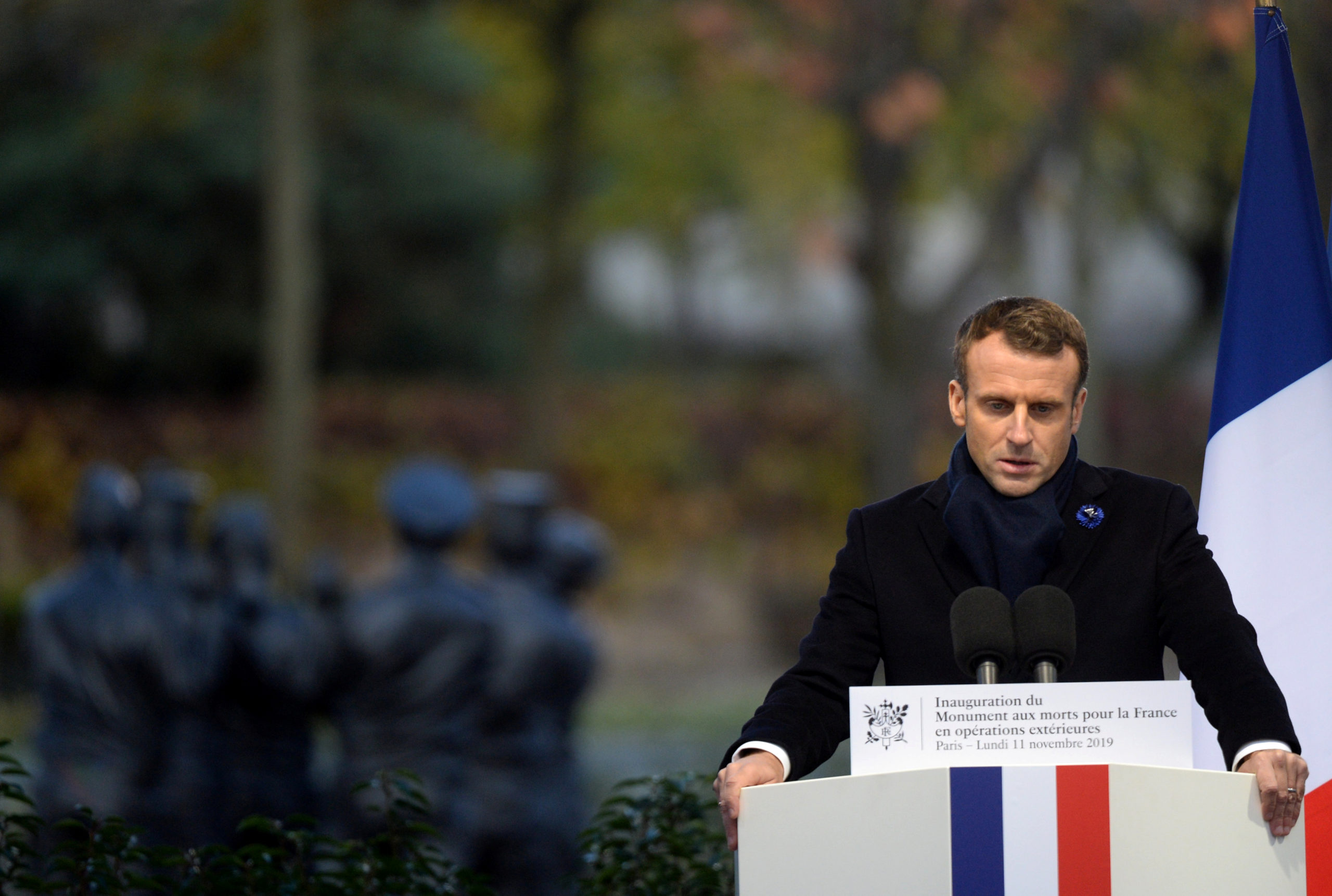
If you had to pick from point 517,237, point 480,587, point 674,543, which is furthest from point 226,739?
point 517,237

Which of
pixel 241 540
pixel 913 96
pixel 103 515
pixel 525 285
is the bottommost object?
pixel 103 515

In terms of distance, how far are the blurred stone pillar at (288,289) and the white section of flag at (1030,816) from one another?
34.6 feet

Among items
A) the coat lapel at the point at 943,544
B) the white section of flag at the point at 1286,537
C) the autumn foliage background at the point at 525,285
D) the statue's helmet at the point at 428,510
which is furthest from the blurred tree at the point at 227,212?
the coat lapel at the point at 943,544

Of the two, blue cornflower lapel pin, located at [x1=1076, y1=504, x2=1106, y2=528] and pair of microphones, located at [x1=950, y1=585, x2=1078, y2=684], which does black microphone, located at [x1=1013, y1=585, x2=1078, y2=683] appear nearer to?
pair of microphones, located at [x1=950, y1=585, x2=1078, y2=684]

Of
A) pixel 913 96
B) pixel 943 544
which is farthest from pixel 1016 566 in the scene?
pixel 913 96

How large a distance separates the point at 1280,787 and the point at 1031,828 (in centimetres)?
36

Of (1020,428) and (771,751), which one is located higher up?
(1020,428)

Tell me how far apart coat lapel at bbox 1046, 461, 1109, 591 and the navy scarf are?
0.02m

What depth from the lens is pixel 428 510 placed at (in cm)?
630

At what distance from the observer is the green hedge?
356 centimetres

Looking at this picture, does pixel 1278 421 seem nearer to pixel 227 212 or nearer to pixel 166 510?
pixel 166 510

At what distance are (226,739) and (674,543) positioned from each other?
13362 mm

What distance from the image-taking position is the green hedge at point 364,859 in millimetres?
3562

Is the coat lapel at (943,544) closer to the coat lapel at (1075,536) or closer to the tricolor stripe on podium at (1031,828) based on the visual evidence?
the coat lapel at (1075,536)
